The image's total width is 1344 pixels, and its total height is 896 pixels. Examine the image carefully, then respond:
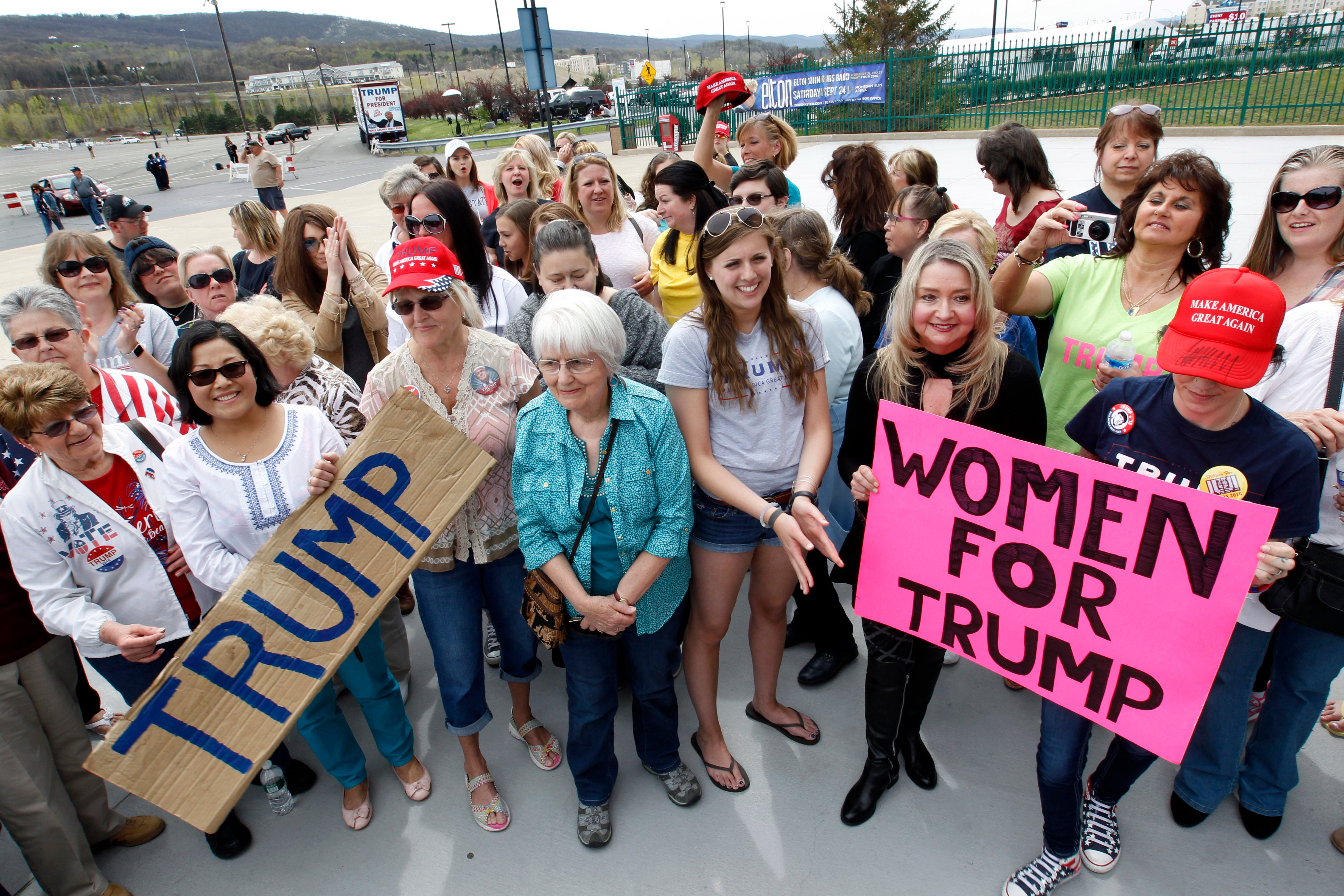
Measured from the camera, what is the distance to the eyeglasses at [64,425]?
2240mm

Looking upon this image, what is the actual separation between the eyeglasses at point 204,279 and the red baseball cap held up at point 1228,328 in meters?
4.39

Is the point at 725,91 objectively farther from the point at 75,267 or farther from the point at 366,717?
the point at 366,717

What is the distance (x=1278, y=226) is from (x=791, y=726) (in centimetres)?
257

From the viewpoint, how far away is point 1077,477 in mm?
2055

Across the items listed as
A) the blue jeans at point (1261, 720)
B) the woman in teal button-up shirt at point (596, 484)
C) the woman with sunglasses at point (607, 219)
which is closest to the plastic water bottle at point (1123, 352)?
the blue jeans at point (1261, 720)

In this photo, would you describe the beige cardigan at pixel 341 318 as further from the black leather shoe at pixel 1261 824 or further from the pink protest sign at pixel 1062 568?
the black leather shoe at pixel 1261 824

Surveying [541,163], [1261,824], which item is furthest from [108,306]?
[1261,824]

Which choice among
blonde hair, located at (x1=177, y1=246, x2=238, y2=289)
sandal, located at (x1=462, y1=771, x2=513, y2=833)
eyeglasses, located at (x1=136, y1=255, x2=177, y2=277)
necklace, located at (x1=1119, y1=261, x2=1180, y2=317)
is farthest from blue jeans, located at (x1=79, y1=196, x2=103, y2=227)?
necklace, located at (x1=1119, y1=261, x2=1180, y2=317)

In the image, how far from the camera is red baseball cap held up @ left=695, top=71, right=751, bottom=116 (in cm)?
491

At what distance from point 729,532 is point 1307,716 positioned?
1967 millimetres

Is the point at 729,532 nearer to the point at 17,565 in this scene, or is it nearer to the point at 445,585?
the point at 445,585

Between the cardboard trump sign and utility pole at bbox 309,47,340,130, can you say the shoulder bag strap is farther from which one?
utility pole at bbox 309,47,340,130

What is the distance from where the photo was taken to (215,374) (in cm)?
237

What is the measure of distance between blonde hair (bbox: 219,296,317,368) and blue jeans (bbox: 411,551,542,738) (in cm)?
106
